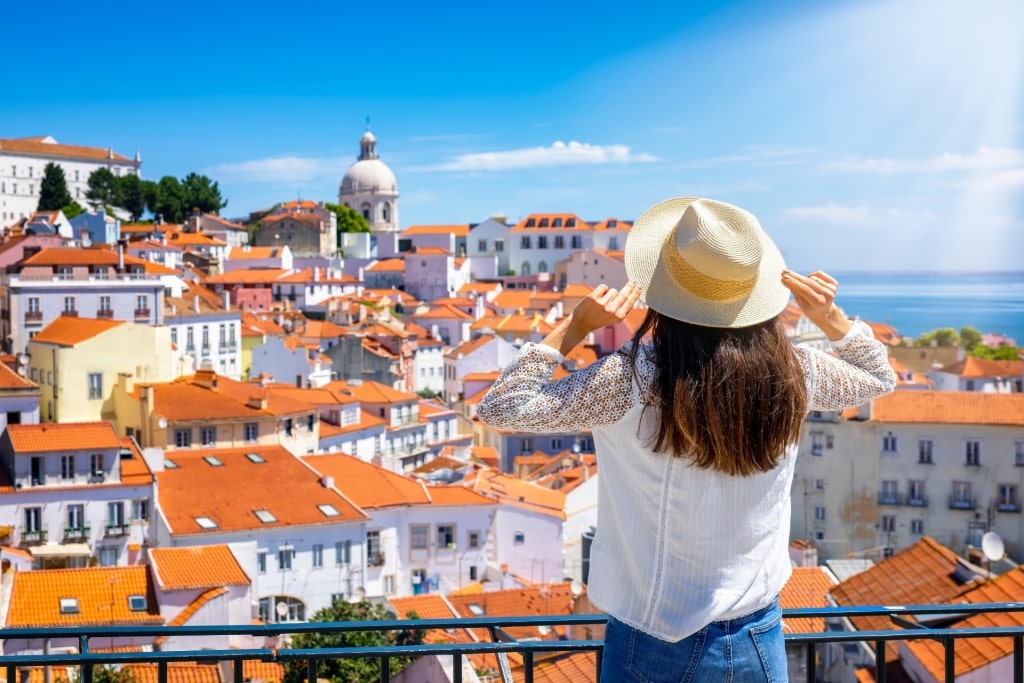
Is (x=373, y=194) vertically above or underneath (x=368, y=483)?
above

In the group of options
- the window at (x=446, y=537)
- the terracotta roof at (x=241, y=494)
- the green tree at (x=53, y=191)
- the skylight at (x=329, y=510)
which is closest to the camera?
the terracotta roof at (x=241, y=494)

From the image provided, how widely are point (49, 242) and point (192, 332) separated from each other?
7.52 meters

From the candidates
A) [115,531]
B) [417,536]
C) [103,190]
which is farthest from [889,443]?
[103,190]

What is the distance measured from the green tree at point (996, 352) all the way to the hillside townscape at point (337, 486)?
1384 cm

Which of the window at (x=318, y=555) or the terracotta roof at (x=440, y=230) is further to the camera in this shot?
the terracotta roof at (x=440, y=230)

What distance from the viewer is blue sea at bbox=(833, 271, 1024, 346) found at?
60250 mm

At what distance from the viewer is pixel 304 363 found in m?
35.9

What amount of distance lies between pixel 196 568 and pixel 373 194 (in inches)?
2746

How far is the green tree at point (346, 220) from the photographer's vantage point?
75250 mm

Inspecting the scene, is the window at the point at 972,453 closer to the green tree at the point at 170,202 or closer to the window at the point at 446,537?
the window at the point at 446,537

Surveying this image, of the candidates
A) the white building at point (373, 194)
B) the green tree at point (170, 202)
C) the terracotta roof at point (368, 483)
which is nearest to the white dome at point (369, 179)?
the white building at point (373, 194)

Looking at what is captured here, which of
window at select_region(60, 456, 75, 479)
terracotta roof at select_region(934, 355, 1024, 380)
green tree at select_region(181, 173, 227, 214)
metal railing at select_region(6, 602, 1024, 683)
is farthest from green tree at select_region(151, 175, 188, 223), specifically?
metal railing at select_region(6, 602, 1024, 683)

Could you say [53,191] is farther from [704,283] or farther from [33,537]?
[704,283]

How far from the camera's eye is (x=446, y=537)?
21.9 metres
